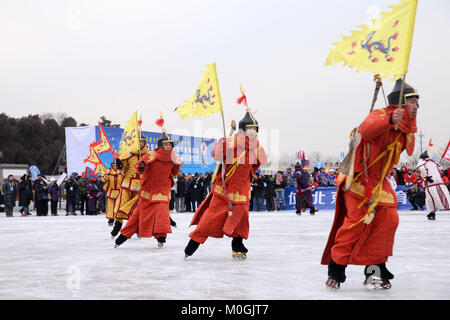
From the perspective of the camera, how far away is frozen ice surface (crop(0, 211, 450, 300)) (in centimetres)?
498

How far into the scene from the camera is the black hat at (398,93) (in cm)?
496

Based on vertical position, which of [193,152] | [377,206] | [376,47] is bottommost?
[377,206]

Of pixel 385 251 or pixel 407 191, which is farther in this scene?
pixel 407 191

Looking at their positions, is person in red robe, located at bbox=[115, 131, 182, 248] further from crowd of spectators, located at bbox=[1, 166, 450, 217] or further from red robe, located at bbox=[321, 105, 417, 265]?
crowd of spectators, located at bbox=[1, 166, 450, 217]

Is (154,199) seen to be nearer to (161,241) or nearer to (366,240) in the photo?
(161,241)

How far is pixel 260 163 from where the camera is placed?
7520 millimetres

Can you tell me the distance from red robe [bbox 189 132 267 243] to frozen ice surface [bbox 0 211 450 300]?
1.40 ft

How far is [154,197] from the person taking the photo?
905cm

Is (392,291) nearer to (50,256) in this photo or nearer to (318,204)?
(50,256)

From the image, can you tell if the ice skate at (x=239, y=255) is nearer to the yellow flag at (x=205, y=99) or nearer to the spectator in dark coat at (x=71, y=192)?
the yellow flag at (x=205, y=99)

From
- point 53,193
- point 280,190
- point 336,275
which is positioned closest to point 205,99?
point 336,275

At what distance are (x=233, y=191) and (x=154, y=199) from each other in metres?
2.07
